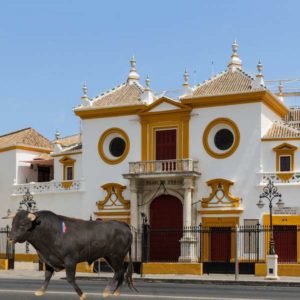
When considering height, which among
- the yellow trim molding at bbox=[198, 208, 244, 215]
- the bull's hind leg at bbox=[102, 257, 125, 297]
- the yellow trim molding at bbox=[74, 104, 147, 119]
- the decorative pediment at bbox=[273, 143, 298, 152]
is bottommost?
the bull's hind leg at bbox=[102, 257, 125, 297]

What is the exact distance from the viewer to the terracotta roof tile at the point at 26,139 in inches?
1834

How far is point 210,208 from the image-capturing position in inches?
1486

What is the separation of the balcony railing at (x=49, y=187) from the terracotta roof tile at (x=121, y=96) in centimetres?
482

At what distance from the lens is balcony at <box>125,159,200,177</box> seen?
3762 centimetres

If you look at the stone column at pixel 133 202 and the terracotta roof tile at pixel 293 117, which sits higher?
the terracotta roof tile at pixel 293 117

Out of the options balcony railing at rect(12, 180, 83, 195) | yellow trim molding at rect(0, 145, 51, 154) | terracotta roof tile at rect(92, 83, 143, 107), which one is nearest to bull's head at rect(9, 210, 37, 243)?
terracotta roof tile at rect(92, 83, 143, 107)

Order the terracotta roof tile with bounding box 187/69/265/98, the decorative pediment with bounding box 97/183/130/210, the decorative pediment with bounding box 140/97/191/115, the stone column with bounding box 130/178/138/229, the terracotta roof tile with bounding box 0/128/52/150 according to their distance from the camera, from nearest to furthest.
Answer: the terracotta roof tile with bounding box 187/69/265/98
the decorative pediment with bounding box 140/97/191/115
the stone column with bounding box 130/178/138/229
the decorative pediment with bounding box 97/183/130/210
the terracotta roof tile with bounding box 0/128/52/150

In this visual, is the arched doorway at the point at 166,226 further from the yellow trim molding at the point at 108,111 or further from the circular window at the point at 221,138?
the yellow trim molding at the point at 108,111

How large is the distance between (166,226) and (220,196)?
369cm

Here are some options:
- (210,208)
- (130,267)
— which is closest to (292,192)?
(210,208)

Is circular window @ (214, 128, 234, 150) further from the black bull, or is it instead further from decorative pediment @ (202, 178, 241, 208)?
the black bull

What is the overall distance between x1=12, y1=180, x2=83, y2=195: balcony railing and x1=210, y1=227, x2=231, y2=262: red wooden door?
8.96 meters

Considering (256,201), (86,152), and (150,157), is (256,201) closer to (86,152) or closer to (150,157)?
(150,157)

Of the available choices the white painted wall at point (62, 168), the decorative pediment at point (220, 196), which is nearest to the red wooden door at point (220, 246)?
the decorative pediment at point (220, 196)
